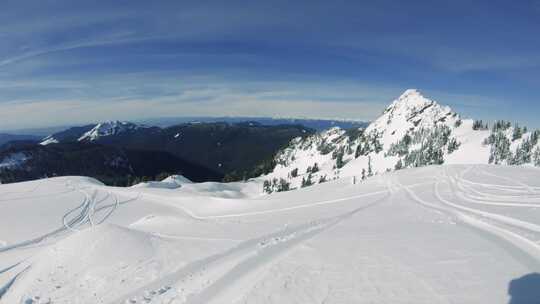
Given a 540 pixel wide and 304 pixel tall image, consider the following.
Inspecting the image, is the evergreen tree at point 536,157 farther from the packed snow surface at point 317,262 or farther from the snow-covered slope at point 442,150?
the packed snow surface at point 317,262

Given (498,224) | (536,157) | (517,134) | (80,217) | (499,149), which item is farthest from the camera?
(517,134)

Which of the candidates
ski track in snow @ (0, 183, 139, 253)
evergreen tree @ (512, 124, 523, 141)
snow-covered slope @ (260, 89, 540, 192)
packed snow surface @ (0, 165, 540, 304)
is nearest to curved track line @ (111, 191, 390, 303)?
packed snow surface @ (0, 165, 540, 304)

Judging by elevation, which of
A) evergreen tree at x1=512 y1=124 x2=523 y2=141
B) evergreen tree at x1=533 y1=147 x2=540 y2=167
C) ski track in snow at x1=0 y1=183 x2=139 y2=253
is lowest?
ski track in snow at x1=0 y1=183 x2=139 y2=253

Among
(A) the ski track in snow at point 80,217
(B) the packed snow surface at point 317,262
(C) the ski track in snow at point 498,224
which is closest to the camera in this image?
(B) the packed snow surface at point 317,262

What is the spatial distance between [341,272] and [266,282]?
2.01 metres

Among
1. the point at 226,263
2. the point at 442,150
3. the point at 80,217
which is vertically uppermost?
the point at 226,263

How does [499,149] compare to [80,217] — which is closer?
[80,217]

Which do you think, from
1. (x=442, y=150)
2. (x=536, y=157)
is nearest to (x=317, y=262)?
(x=536, y=157)

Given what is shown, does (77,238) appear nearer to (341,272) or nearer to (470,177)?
(341,272)

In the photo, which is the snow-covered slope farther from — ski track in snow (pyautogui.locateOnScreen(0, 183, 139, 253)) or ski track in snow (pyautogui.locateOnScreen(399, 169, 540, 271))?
ski track in snow (pyautogui.locateOnScreen(399, 169, 540, 271))

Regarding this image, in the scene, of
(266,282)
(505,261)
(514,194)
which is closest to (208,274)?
(266,282)

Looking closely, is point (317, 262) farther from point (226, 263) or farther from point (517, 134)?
point (517, 134)

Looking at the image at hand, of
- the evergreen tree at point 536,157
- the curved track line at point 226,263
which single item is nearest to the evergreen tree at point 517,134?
the evergreen tree at point 536,157

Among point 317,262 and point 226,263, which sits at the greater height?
point 317,262
